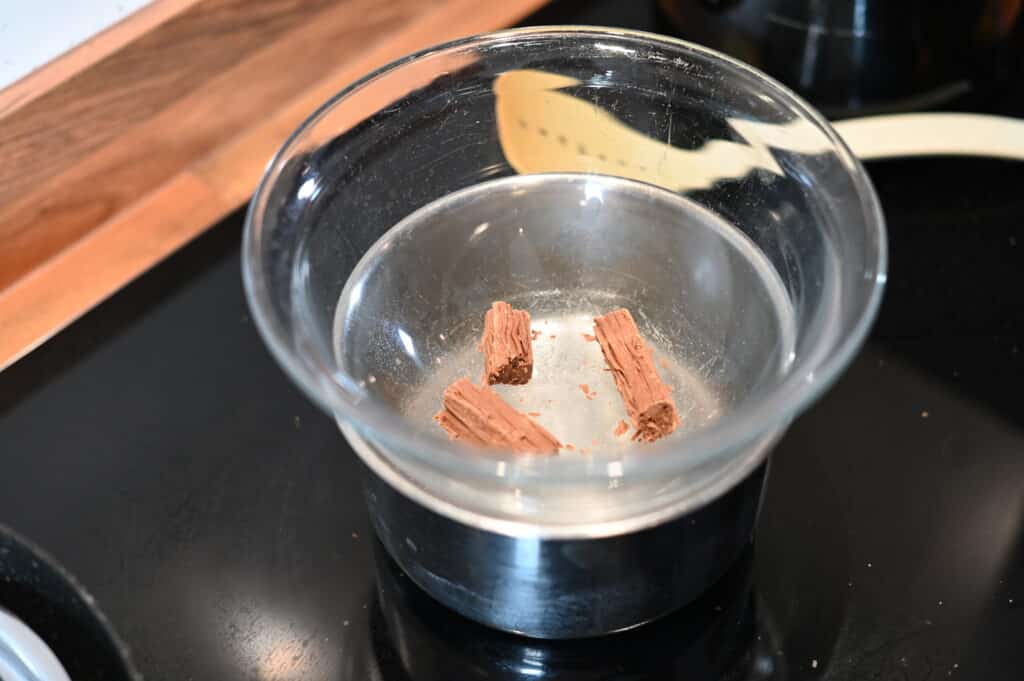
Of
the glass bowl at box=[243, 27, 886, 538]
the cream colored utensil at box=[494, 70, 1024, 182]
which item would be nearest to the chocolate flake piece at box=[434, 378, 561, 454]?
the glass bowl at box=[243, 27, 886, 538]

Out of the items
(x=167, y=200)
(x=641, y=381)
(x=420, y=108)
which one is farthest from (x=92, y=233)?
(x=641, y=381)

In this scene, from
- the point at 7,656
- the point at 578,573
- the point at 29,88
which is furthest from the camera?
the point at 29,88

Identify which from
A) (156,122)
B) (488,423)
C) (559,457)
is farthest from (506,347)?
(156,122)

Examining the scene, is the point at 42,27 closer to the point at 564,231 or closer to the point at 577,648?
the point at 564,231

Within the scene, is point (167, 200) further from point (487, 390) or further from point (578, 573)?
point (578, 573)

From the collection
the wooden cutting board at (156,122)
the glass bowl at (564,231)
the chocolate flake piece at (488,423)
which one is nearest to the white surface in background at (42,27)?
the wooden cutting board at (156,122)

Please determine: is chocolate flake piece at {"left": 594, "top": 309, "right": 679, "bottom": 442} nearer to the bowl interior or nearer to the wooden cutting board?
the bowl interior
